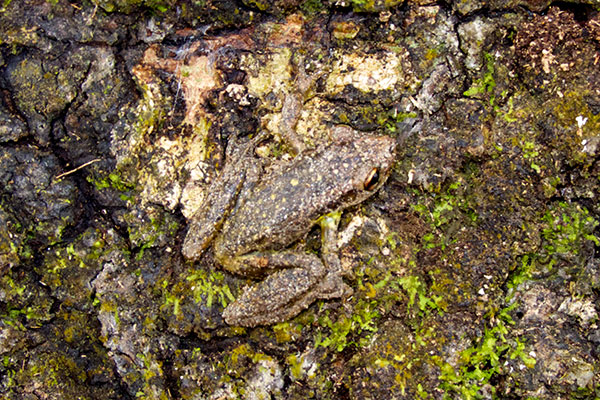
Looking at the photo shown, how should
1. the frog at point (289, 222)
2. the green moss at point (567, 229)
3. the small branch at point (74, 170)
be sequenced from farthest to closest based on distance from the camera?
the small branch at point (74, 170), the frog at point (289, 222), the green moss at point (567, 229)

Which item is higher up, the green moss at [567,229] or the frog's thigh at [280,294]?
the green moss at [567,229]

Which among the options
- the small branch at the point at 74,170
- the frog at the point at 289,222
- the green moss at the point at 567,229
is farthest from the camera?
the small branch at the point at 74,170

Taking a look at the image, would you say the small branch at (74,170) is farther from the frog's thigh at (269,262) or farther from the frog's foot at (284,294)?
the frog's foot at (284,294)

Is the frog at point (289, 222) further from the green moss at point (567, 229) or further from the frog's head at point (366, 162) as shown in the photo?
the green moss at point (567, 229)

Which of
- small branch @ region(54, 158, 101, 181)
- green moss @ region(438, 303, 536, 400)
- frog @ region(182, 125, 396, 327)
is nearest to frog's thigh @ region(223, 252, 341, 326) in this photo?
frog @ region(182, 125, 396, 327)

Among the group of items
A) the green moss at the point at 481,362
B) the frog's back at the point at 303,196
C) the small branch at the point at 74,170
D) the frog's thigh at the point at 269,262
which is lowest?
the green moss at the point at 481,362

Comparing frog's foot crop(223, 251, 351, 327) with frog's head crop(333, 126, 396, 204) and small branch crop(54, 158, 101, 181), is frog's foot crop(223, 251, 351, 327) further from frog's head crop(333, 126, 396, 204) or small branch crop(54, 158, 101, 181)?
small branch crop(54, 158, 101, 181)

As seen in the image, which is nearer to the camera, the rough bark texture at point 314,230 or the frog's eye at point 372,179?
the rough bark texture at point 314,230

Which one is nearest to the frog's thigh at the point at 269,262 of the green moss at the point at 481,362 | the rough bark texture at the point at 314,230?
the rough bark texture at the point at 314,230
